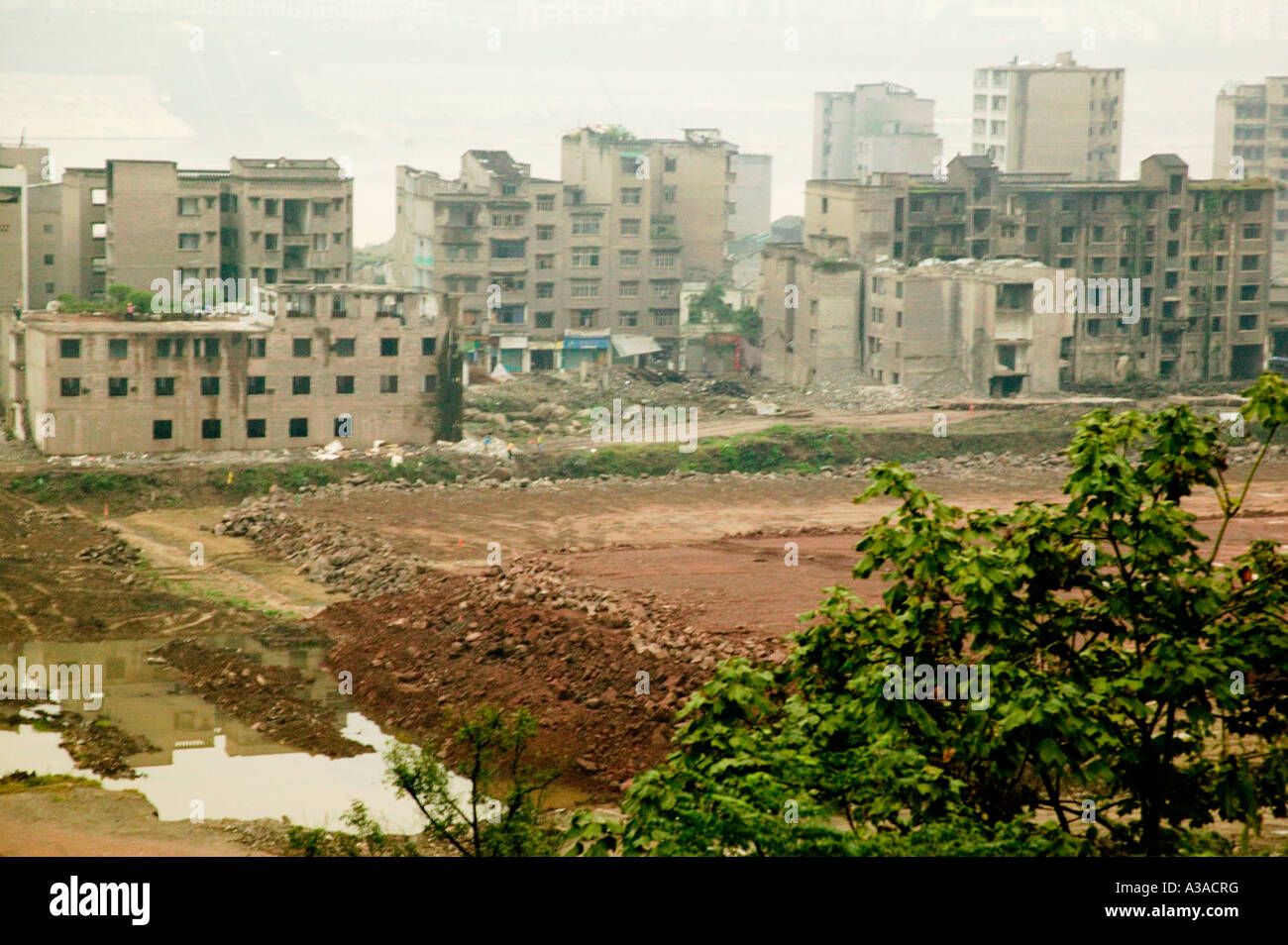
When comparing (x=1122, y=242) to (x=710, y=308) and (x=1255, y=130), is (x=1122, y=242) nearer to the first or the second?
(x=710, y=308)

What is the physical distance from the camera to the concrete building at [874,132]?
54219 millimetres

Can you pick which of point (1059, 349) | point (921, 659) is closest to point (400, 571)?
point (921, 659)

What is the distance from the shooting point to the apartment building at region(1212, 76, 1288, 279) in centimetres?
4781

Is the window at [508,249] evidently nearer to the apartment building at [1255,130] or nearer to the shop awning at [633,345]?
the shop awning at [633,345]

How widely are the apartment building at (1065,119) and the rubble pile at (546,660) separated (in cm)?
3194

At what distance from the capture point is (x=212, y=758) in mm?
14562

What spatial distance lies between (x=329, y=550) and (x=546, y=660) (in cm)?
699

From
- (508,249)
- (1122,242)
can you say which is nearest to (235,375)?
(508,249)

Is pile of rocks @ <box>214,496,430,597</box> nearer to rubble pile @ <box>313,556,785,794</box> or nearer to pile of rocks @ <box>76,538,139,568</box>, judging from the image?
rubble pile @ <box>313,556,785,794</box>

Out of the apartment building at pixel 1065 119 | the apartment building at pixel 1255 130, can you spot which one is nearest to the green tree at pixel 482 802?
the apartment building at pixel 1065 119

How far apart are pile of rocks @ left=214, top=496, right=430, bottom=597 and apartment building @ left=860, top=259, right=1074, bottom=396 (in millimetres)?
14700

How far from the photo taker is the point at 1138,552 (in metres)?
7.70
